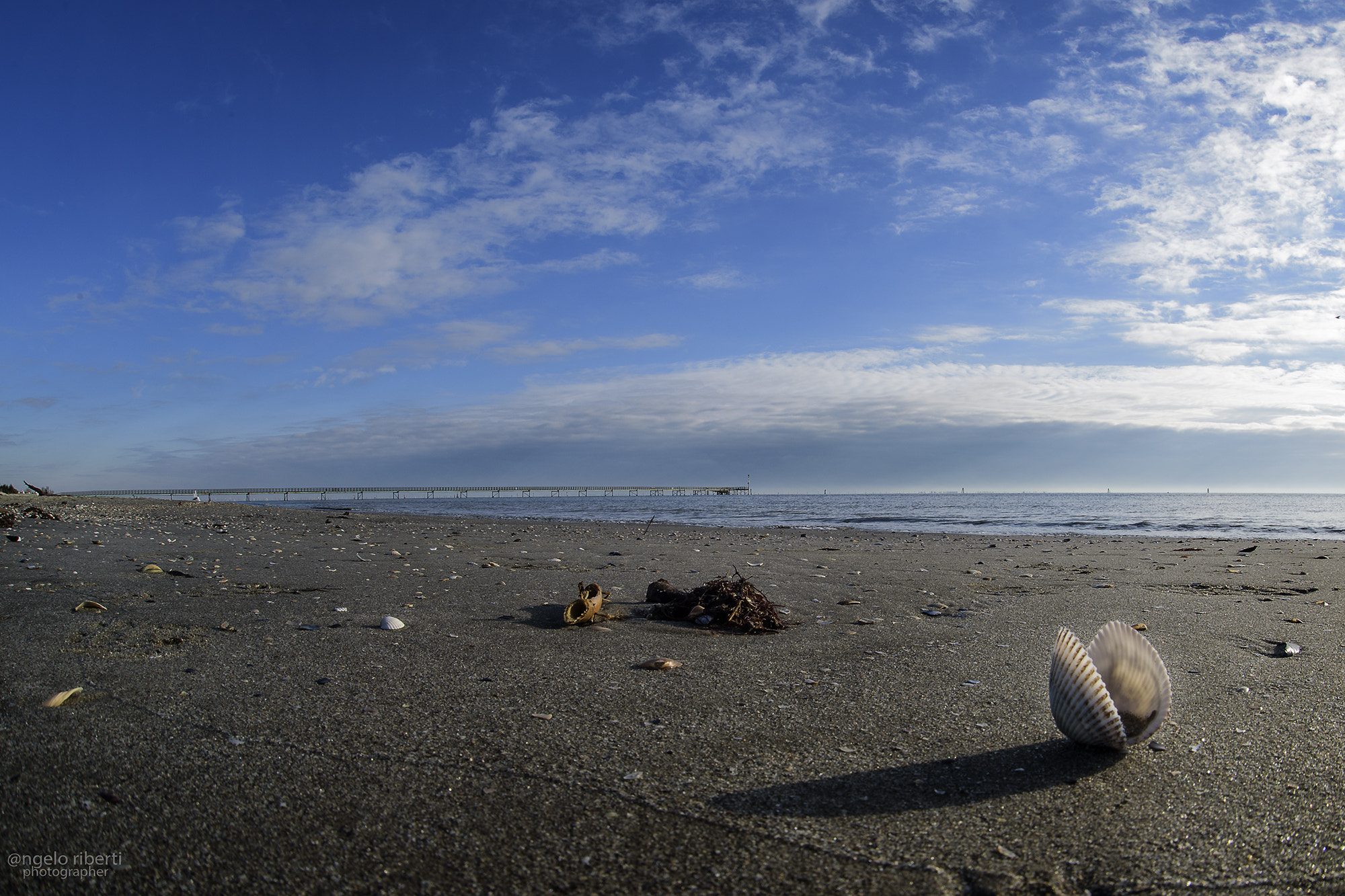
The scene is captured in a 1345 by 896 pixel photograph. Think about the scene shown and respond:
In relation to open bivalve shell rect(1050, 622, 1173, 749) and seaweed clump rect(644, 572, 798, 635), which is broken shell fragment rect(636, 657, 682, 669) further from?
open bivalve shell rect(1050, 622, 1173, 749)

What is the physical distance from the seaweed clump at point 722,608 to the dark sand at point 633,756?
0.86ft

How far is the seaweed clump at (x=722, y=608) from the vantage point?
4891mm

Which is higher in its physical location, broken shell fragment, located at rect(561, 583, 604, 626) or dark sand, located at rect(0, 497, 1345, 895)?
broken shell fragment, located at rect(561, 583, 604, 626)

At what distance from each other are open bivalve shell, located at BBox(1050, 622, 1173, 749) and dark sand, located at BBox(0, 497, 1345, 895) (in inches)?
4.4

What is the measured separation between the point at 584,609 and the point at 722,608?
1003 millimetres

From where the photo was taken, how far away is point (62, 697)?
294 cm

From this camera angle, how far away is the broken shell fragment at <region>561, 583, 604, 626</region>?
4.84 meters

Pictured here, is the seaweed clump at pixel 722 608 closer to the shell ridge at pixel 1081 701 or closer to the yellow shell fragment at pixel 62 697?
the shell ridge at pixel 1081 701

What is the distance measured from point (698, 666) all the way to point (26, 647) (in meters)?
3.74

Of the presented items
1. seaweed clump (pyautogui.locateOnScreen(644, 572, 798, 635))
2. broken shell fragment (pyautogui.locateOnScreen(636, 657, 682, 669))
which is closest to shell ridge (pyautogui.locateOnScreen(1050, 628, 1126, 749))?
broken shell fragment (pyautogui.locateOnScreen(636, 657, 682, 669))

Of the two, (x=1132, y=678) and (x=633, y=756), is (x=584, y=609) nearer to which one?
(x=633, y=756)

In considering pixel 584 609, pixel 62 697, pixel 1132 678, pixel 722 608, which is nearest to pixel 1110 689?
pixel 1132 678

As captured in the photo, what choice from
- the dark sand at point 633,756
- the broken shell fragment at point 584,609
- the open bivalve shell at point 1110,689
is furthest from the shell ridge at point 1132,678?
the broken shell fragment at point 584,609

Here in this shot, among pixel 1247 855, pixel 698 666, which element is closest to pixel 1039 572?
pixel 698 666
